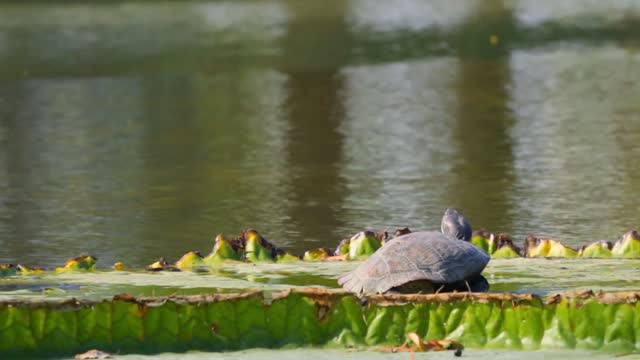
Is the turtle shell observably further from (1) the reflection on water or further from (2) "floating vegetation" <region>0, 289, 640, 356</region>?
(1) the reflection on water

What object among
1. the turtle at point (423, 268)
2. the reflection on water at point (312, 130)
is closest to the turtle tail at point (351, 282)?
the turtle at point (423, 268)

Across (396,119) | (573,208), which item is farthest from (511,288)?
(396,119)

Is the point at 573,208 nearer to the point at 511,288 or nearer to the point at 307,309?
the point at 511,288

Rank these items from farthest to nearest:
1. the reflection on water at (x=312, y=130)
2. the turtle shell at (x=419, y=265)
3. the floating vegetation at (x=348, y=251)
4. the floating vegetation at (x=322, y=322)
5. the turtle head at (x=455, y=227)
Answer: the reflection on water at (x=312, y=130), the floating vegetation at (x=348, y=251), the turtle head at (x=455, y=227), the turtle shell at (x=419, y=265), the floating vegetation at (x=322, y=322)

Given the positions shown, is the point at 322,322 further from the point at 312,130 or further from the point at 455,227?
the point at 312,130

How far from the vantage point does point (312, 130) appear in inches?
500

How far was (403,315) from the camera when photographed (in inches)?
195

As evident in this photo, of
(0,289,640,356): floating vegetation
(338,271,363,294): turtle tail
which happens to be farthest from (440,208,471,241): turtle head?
(0,289,640,356): floating vegetation

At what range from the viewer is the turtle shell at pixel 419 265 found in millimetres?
5504

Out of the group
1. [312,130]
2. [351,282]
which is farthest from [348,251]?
[312,130]

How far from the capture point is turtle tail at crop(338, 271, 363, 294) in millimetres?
5578

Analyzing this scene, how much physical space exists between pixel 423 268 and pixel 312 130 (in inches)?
285

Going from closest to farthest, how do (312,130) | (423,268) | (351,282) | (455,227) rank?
(423,268)
(351,282)
(455,227)
(312,130)

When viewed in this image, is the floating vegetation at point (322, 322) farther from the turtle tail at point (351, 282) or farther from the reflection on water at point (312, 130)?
the reflection on water at point (312, 130)
